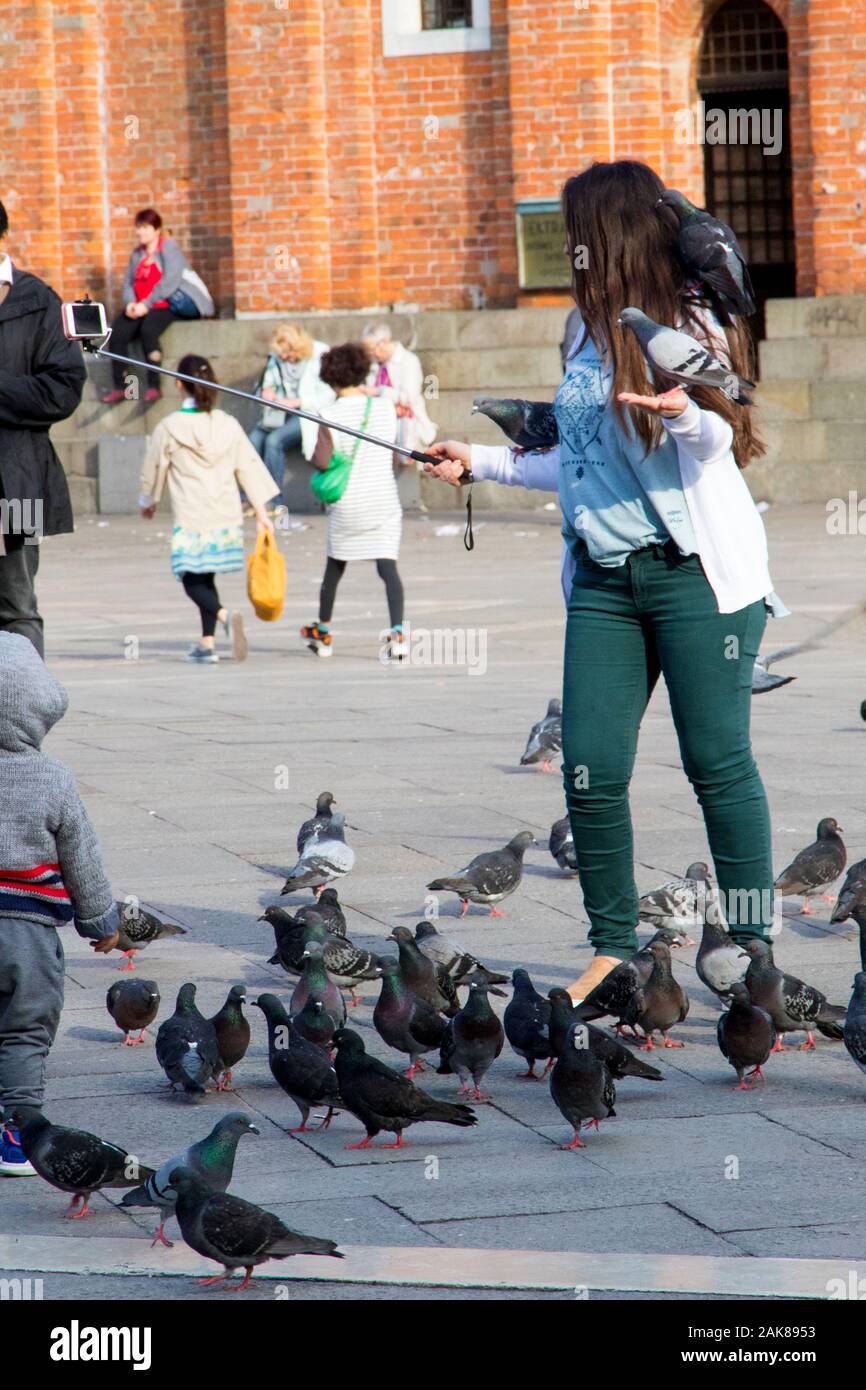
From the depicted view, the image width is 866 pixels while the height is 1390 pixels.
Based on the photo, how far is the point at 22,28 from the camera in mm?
24781

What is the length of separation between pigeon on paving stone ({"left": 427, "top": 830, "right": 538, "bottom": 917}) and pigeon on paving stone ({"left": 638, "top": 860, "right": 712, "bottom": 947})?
535 mm

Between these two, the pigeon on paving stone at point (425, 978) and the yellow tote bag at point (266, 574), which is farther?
the yellow tote bag at point (266, 574)

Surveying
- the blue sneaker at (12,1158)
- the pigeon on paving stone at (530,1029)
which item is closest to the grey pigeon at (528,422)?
the pigeon on paving stone at (530,1029)

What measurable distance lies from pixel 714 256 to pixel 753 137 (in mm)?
19142

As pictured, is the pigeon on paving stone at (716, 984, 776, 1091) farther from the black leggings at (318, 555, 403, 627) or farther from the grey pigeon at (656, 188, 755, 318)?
the black leggings at (318, 555, 403, 627)

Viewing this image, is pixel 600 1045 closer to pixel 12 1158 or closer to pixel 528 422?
pixel 12 1158

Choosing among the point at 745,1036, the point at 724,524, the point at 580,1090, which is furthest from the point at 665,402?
the point at 580,1090

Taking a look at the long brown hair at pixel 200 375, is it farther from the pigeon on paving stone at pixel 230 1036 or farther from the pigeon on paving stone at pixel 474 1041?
the pigeon on paving stone at pixel 474 1041

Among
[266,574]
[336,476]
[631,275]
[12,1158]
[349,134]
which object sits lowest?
[12,1158]

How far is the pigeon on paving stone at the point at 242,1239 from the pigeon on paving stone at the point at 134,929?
253 cm

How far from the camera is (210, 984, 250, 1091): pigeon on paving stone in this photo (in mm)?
5504

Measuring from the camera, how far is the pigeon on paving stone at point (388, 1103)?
497 cm

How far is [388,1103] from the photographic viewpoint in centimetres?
499

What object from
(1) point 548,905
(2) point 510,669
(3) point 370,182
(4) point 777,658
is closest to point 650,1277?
(1) point 548,905
